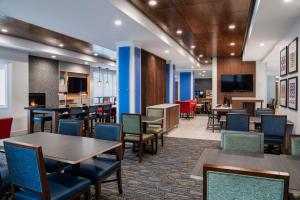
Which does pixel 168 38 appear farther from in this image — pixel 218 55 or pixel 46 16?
pixel 218 55

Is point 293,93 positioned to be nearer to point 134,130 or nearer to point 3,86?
point 134,130

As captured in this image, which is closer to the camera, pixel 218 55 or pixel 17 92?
pixel 17 92

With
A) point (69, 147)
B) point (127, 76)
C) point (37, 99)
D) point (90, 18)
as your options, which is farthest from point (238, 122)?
point (37, 99)

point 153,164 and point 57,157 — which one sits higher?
point 57,157

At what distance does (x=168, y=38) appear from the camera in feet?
21.6

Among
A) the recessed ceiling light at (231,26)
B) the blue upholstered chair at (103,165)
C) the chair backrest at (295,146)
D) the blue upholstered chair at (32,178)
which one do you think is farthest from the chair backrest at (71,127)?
the recessed ceiling light at (231,26)

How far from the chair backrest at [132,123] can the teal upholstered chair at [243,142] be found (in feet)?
6.89

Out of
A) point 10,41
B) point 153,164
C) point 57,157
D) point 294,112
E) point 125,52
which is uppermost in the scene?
point 10,41

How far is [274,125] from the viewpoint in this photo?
4.29 meters

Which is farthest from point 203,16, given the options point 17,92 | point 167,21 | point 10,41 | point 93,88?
point 93,88

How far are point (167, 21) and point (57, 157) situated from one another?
13.7 ft

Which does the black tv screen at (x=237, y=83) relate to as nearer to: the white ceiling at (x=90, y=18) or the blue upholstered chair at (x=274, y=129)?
the white ceiling at (x=90, y=18)

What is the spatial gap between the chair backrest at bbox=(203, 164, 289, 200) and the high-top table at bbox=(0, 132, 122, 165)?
1.23 m

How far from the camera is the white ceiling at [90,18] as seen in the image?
3629 mm
